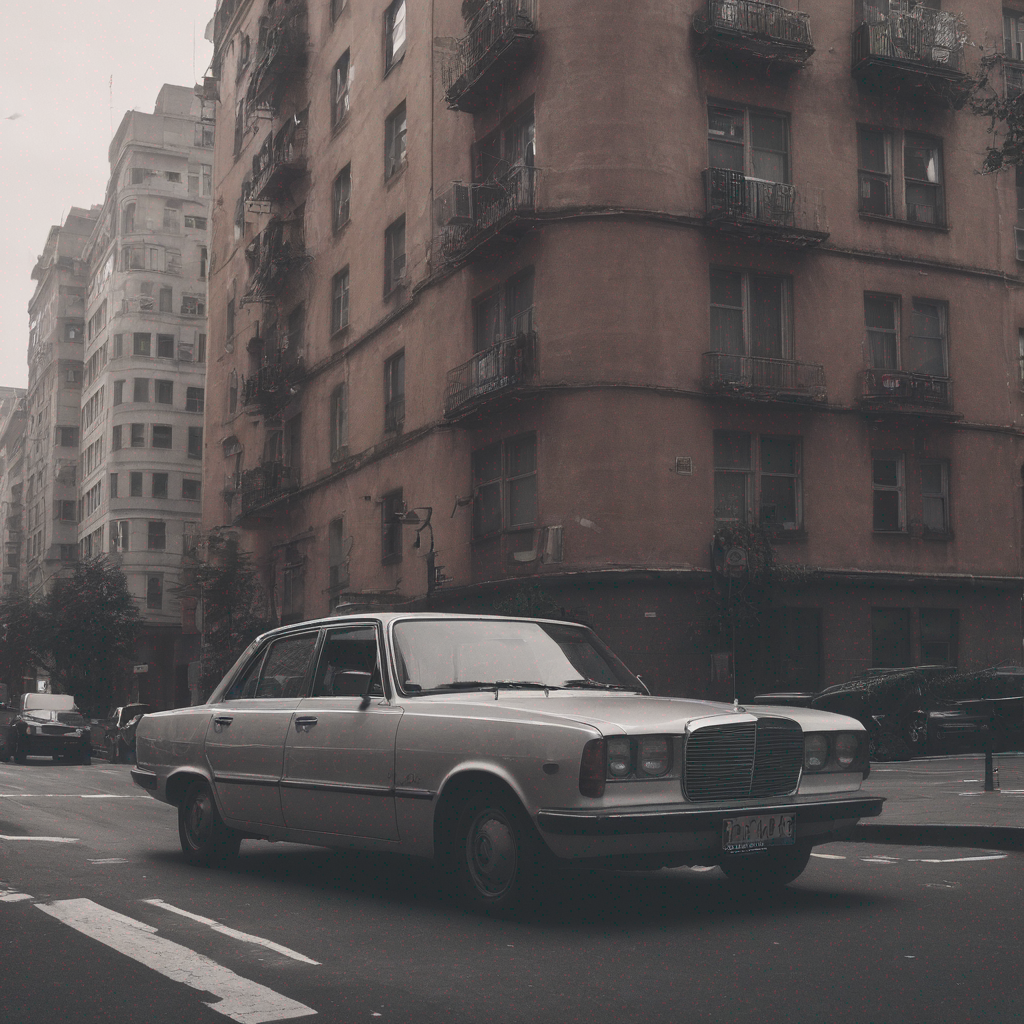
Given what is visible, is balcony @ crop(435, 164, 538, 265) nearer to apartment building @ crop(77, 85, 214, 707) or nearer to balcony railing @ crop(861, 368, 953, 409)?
balcony railing @ crop(861, 368, 953, 409)

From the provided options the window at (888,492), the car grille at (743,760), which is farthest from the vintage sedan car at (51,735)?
the car grille at (743,760)

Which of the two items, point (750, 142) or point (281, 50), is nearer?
point (750, 142)

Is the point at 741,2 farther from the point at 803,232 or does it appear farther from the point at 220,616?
the point at 220,616

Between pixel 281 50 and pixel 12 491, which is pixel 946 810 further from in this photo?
pixel 12 491

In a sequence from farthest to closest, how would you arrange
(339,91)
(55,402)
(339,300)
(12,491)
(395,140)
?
1. (12,491)
2. (55,402)
3. (339,91)
4. (339,300)
5. (395,140)

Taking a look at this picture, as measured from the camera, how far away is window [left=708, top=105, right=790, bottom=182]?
91.2 feet

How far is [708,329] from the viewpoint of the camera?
88.7 ft

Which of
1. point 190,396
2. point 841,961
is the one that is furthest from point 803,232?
point 190,396

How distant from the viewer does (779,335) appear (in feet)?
91.7

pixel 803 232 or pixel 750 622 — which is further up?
pixel 803 232

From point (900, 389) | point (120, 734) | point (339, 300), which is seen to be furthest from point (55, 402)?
point (900, 389)

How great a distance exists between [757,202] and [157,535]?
45.3 m

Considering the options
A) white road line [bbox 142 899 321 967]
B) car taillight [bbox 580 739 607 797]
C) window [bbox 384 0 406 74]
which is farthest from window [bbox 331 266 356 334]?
car taillight [bbox 580 739 607 797]

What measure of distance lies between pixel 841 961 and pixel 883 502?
927 inches
